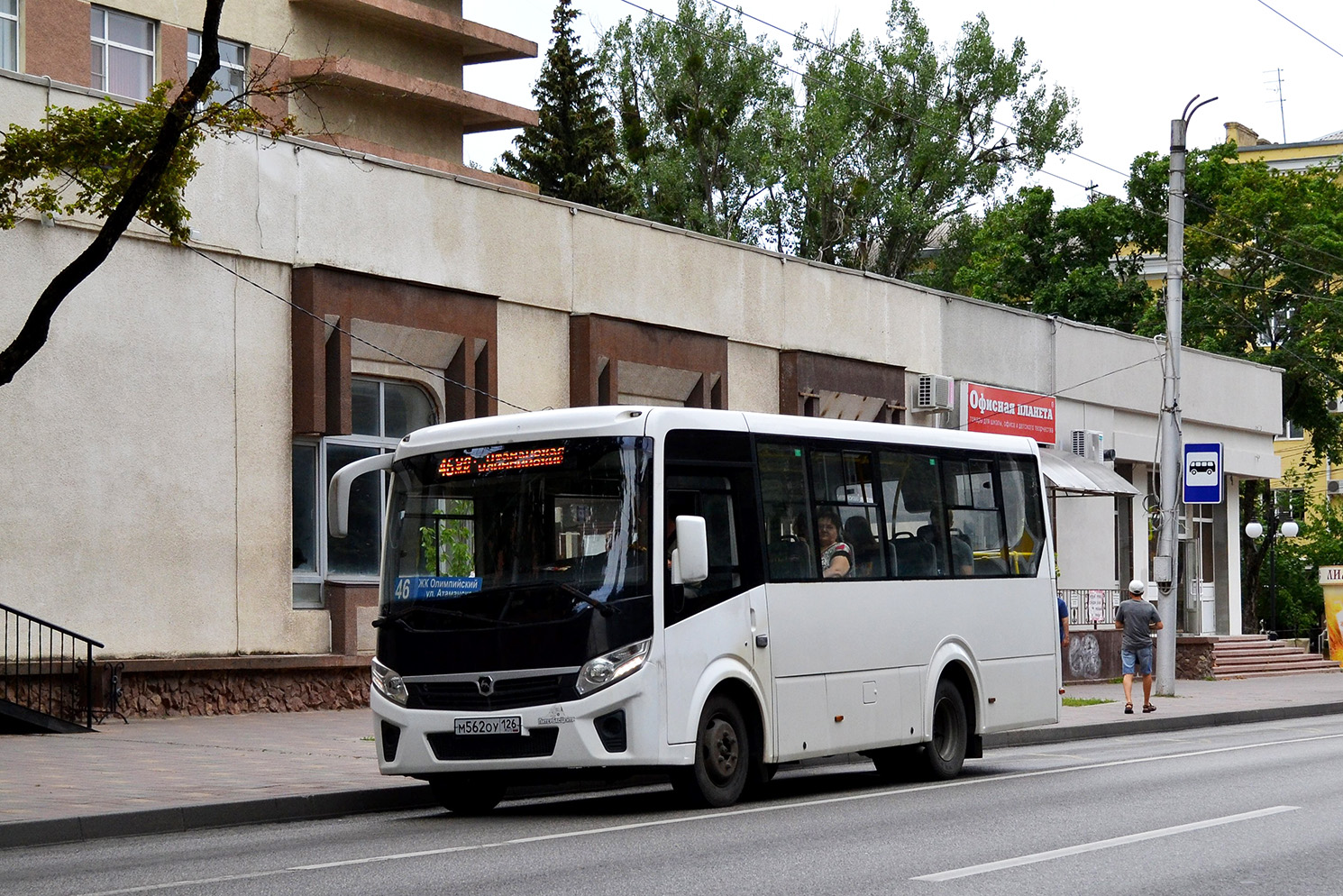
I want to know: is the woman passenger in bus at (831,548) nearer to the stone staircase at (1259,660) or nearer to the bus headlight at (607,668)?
the bus headlight at (607,668)

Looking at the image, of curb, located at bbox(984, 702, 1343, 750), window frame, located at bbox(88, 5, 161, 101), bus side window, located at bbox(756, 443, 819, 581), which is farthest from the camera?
window frame, located at bbox(88, 5, 161, 101)

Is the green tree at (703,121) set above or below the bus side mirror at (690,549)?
above

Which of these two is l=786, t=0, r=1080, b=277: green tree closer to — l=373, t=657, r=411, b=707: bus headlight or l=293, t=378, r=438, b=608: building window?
l=293, t=378, r=438, b=608: building window

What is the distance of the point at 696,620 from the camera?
12.6 meters

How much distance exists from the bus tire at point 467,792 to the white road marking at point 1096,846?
14.7 ft

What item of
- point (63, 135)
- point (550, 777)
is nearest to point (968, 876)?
point (550, 777)

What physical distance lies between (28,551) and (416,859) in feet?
37.3

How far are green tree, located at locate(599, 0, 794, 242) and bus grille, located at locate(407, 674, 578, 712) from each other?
143 feet

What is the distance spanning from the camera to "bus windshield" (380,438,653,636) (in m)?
12.2

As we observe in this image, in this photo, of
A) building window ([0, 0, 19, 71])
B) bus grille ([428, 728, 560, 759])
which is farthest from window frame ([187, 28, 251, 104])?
bus grille ([428, 728, 560, 759])

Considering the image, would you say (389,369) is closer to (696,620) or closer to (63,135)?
(63,135)

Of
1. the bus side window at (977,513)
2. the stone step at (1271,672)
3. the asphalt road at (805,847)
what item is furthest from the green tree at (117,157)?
the stone step at (1271,672)

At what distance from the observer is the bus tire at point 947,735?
610 inches

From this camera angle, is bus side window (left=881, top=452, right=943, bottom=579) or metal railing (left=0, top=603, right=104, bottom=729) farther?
metal railing (left=0, top=603, right=104, bottom=729)
